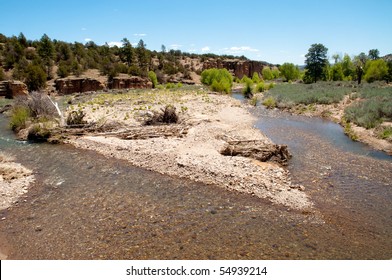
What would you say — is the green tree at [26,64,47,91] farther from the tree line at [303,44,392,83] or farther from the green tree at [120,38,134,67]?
the tree line at [303,44,392,83]

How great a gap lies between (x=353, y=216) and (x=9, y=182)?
13.4 m

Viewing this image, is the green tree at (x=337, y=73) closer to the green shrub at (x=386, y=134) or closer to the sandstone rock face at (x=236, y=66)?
the sandstone rock face at (x=236, y=66)

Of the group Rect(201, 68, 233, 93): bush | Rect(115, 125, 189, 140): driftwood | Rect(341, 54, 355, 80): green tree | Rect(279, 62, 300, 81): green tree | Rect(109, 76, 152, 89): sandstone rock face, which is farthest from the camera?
Rect(279, 62, 300, 81): green tree

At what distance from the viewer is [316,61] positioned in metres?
63.8

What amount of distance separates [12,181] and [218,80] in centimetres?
5021

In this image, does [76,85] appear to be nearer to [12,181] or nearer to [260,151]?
[12,181]

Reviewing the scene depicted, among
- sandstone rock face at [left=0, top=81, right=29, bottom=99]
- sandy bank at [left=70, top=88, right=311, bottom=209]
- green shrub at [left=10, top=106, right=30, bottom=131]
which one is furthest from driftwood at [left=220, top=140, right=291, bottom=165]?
sandstone rock face at [left=0, top=81, right=29, bottom=99]

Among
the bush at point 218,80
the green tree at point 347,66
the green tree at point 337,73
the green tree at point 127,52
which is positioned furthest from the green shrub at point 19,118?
the green tree at point 347,66

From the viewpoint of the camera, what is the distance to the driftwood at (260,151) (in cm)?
1415

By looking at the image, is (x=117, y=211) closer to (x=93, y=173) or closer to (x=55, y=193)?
(x=55, y=193)

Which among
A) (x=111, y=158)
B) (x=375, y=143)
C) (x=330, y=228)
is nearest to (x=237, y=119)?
(x=375, y=143)

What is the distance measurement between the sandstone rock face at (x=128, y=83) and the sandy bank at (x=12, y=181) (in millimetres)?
38668

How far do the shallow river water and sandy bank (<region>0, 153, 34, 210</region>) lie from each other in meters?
0.37

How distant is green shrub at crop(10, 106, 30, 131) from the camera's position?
20500 millimetres
